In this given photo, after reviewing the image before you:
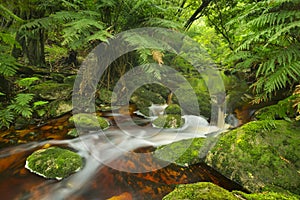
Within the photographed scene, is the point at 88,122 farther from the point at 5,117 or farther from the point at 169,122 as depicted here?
the point at 169,122

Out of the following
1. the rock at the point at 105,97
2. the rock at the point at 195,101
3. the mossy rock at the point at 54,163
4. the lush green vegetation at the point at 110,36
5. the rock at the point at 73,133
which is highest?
the lush green vegetation at the point at 110,36

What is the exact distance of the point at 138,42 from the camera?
381 cm

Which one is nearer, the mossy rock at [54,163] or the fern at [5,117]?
the mossy rock at [54,163]

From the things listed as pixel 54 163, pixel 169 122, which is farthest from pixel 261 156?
pixel 54 163

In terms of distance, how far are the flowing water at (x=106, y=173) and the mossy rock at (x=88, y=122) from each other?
0.19m

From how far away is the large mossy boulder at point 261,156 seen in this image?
82.7 inches

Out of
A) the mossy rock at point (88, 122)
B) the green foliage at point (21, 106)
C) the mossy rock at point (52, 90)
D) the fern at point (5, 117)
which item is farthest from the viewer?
the mossy rock at point (52, 90)

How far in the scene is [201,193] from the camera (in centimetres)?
150

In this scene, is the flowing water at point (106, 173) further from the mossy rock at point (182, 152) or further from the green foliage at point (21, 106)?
the green foliage at point (21, 106)

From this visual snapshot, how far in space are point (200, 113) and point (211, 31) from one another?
4294 millimetres

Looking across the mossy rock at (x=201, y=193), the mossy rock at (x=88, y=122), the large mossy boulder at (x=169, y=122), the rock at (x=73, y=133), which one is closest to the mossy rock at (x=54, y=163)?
the rock at (x=73, y=133)

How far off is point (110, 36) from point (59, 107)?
185cm

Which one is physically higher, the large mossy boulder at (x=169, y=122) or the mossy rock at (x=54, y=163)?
the large mossy boulder at (x=169, y=122)

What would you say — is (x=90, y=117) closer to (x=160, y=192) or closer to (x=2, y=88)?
(x=2, y=88)
